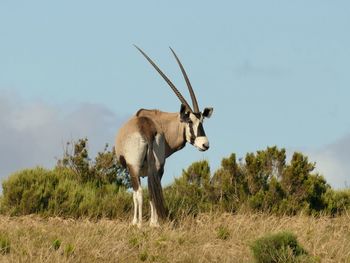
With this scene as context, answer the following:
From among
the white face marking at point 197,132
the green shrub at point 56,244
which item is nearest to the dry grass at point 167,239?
the green shrub at point 56,244

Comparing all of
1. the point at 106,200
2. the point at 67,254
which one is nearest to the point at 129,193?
the point at 106,200

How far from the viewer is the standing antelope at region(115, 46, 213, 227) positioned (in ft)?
56.2

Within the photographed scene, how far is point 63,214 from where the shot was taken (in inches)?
754

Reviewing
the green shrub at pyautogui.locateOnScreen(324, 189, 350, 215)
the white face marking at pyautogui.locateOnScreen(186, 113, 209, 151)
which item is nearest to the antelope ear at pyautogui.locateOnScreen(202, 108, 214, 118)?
the white face marking at pyautogui.locateOnScreen(186, 113, 209, 151)

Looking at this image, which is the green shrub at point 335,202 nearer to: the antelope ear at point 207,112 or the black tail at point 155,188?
the antelope ear at point 207,112

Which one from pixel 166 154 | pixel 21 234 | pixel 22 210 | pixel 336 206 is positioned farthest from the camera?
pixel 336 206

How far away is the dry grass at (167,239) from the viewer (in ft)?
43.8

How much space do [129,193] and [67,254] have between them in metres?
7.01

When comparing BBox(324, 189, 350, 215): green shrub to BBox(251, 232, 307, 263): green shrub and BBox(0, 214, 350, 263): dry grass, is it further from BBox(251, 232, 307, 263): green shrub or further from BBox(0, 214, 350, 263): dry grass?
BBox(251, 232, 307, 263): green shrub

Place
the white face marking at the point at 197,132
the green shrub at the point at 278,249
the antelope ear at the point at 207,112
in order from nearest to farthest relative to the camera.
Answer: the green shrub at the point at 278,249, the white face marking at the point at 197,132, the antelope ear at the point at 207,112

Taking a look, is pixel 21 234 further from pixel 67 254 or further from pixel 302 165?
pixel 302 165

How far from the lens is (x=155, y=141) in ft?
57.4

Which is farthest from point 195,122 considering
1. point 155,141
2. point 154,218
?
point 154,218

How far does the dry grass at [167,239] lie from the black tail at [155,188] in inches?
13.1
